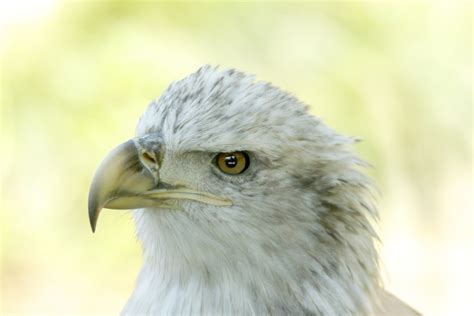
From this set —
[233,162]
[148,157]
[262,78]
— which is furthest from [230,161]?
[262,78]

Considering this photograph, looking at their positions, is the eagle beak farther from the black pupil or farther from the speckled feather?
the black pupil

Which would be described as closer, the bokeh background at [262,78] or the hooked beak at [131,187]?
the hooked beak at [131,187]

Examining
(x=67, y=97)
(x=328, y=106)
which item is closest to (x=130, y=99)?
(x=67, y=97)

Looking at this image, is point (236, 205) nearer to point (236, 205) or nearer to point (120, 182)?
point (236, 205)

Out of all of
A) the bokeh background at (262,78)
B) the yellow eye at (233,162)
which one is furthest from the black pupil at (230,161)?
the bokeh background at (262,78)

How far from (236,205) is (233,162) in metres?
0.14

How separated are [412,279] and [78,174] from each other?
2.49 m

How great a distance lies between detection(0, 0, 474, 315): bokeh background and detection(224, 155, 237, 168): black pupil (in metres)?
3.10

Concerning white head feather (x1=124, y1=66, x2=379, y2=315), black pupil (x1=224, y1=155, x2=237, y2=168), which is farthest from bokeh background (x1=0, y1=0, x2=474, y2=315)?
black pupil (x1=224, y1=155, x2=237, y2=168)

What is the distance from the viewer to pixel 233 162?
2.76m

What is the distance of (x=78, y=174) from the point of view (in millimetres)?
6109

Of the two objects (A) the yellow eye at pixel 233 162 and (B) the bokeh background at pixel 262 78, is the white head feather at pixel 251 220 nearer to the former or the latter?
(A) the yellow eye at pixel 233 162

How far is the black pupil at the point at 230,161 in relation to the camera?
2.76 meters

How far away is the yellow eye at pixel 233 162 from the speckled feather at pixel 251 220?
22 mm
